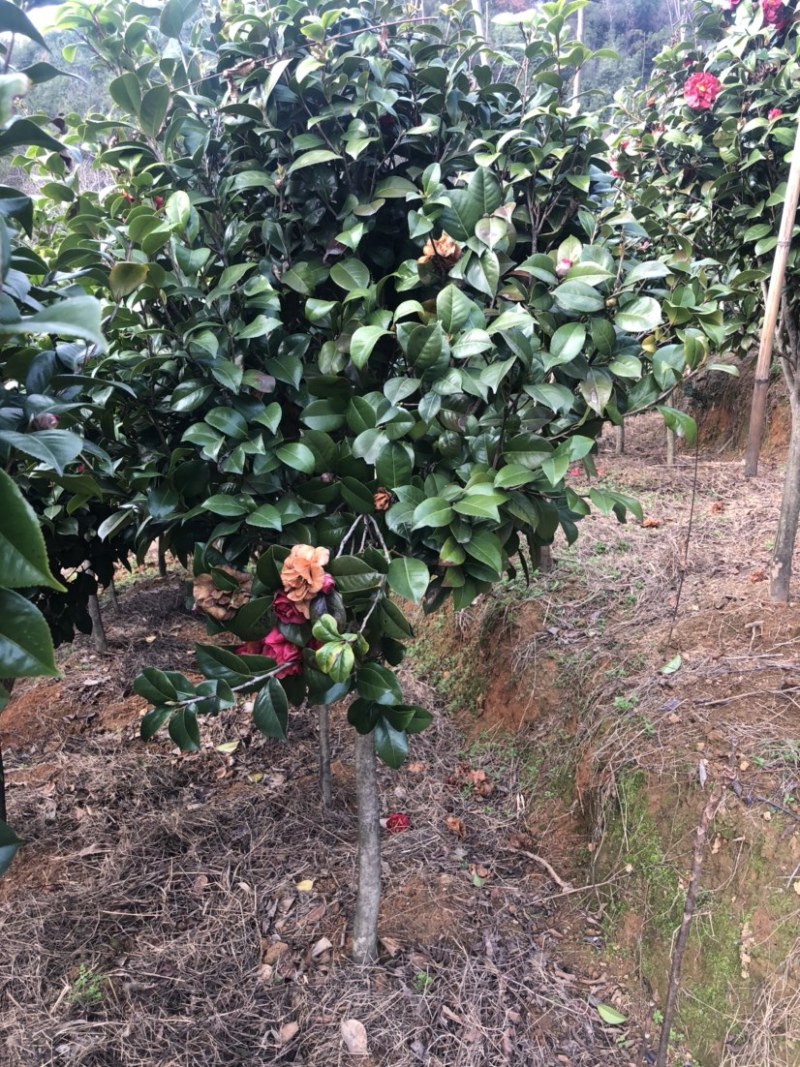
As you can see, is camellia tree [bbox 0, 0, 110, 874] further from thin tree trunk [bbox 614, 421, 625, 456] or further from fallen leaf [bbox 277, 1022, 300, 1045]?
thin tree trunk [bbox 614, 421, 625, 456]

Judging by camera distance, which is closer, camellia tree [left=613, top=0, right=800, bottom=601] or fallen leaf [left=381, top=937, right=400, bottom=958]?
fallen leaf [left=381, top=937, right=400, bottom=958]

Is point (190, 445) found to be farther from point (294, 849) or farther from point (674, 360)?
point (294, 849)

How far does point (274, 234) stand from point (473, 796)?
228cm

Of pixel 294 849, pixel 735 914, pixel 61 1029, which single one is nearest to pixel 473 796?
pixel 294 849

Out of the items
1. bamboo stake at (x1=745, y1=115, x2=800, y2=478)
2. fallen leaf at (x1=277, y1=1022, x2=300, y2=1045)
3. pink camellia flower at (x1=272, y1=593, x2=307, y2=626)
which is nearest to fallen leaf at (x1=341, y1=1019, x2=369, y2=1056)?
fallen leaf at (x1=277, y1=1022, x2=300, y2=1045)

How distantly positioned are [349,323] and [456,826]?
198cm

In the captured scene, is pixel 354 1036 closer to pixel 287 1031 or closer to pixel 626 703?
pixel 287 1031

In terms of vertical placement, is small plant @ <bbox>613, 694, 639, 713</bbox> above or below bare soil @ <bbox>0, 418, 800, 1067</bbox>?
above

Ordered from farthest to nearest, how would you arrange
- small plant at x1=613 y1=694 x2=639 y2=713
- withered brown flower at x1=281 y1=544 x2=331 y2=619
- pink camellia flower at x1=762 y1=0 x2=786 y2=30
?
small plant at x1=613 y1=694 x2=639 y2=713 → pink camellia flower at x1=762 y1=0 x2=786 y2=30 → withered brown flower at x1=281 y1=544 x2=331 y2=619

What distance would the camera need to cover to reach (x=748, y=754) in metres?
2.08

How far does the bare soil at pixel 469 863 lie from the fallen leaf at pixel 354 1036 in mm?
22

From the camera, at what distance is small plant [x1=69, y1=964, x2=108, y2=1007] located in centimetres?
182

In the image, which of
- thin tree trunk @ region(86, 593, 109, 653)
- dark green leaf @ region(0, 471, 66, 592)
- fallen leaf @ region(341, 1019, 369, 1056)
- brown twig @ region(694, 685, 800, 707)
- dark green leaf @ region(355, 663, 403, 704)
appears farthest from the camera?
thin tree trunk @ region(86, 593, 109, 653)

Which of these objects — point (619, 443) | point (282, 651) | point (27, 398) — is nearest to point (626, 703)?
point (282, 651)
